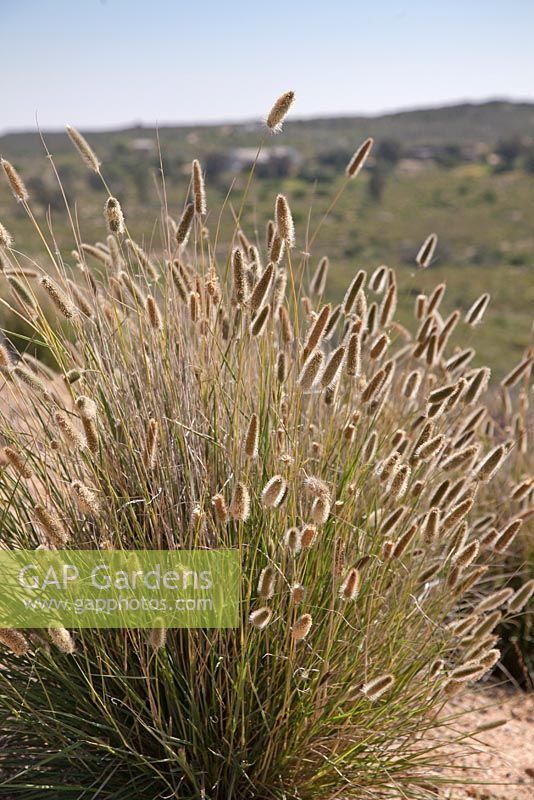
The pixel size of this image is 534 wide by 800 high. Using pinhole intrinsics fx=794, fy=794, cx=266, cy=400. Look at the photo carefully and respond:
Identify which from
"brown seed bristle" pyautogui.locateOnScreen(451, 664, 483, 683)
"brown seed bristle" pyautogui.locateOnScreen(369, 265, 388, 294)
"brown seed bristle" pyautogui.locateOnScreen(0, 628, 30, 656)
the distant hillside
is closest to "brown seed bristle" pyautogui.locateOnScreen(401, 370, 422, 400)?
"brown seed bristle" pyautogui.locateOnScreen(369, 265, 388, 294)

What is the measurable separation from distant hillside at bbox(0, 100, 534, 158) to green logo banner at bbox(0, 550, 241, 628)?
63.0m

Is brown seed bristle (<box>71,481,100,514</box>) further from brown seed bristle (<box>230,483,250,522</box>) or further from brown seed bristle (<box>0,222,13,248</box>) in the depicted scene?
brown seed bristle (<box>0,222,13,248</box>)

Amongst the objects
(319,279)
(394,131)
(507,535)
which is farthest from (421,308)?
(394,131)

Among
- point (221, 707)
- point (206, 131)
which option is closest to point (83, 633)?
point (221, 707)

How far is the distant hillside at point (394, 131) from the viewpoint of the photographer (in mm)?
64188

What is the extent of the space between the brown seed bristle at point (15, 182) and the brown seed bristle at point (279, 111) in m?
0.74

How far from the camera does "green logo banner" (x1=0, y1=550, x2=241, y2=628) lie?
2.24 meters

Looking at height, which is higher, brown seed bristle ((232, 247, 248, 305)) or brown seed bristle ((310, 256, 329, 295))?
brown seed bristle ((232, 247, 248, 305))

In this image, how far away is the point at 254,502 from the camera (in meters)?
2.38

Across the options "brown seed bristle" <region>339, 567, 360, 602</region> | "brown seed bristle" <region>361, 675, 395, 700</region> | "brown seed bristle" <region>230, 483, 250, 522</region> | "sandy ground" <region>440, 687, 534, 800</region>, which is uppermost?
"brown seed bristle" <region>230, 483, 250, 522</region>

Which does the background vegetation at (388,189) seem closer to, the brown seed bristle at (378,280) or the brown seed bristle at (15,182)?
the brown seed bristle at (378,280)

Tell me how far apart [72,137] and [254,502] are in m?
1.29

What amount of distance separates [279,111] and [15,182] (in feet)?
2.57

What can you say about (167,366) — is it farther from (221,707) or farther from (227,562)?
(221,707)
